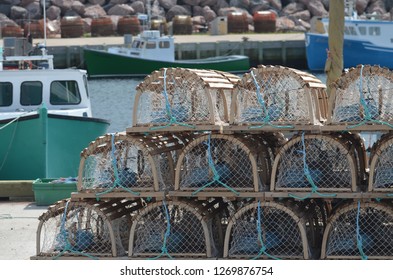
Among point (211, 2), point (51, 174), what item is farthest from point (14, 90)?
point (211, 2)

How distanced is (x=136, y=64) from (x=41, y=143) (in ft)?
102

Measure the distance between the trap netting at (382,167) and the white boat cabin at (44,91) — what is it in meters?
9.36

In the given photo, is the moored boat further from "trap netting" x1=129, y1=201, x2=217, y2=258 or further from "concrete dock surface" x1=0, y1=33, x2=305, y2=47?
"trap netting" x1=129, y1=201, x2=217, y2=258

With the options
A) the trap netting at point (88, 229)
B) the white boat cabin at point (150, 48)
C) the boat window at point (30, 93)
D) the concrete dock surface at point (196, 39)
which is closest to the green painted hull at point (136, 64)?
the white boat cabin at point (150, 48)

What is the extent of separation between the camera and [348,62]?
49.0 metres

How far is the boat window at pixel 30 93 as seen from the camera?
1748cm

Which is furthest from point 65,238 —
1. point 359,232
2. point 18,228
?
point 18,228

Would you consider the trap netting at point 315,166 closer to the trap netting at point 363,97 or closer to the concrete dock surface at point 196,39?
the trap netting at point 363,97

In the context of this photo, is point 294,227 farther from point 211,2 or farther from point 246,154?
point 211,2

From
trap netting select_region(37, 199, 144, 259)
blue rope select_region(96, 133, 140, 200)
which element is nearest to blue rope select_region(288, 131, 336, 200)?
blue rope select_region(96, 133, 140, 200)

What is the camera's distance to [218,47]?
155ft

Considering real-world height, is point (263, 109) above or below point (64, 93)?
above

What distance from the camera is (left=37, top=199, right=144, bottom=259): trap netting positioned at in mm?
9008

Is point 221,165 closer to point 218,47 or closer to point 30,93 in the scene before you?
point 30,93
